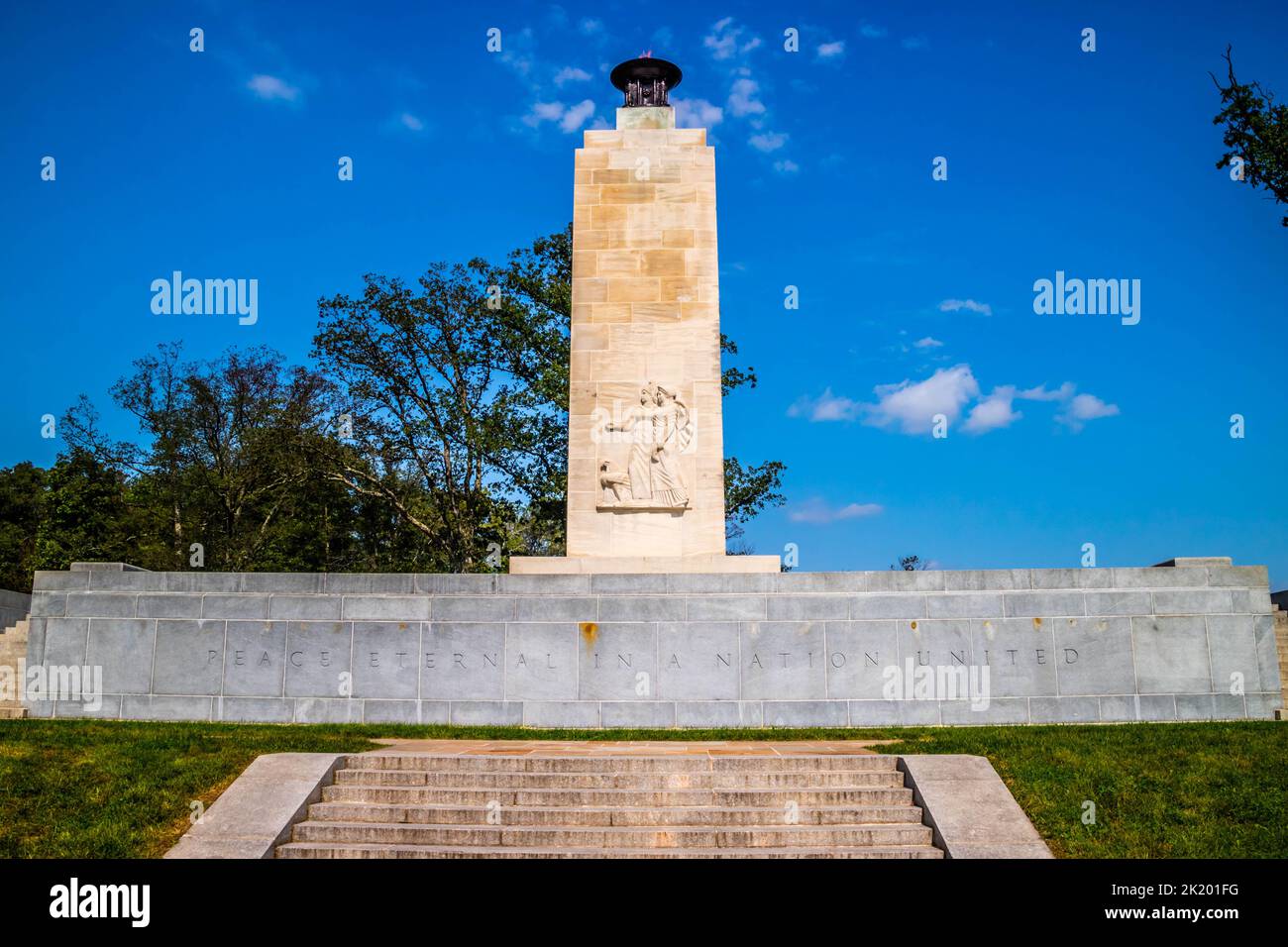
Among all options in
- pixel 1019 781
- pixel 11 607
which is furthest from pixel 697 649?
pixel 11 607

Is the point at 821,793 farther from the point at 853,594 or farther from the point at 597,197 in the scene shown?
the point at 597,197

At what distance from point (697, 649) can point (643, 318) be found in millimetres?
7357

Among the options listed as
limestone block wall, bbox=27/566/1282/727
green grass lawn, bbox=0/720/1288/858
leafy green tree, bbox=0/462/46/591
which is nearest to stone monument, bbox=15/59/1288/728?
limestone block wall, bbox=27/566/1282/727

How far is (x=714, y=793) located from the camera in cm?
1100

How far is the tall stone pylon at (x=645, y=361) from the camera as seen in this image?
1917cm

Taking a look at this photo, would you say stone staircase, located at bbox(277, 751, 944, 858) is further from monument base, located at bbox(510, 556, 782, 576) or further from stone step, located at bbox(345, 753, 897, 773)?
monument base, located at bbox(510, 556, 782, 576)

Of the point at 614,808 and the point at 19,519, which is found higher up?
Result: the point at 19,519

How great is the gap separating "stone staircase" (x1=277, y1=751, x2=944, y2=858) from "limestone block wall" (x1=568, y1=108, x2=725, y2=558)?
7.77 meters

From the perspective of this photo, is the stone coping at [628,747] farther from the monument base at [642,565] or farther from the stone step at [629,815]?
the monument base at [642,565]

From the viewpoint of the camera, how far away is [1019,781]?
10977 millimetres

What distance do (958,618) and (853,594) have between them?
5.71ft

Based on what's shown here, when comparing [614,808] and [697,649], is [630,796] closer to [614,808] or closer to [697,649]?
[614,808]

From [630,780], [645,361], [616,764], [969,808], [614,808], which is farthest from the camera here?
[645,361]
